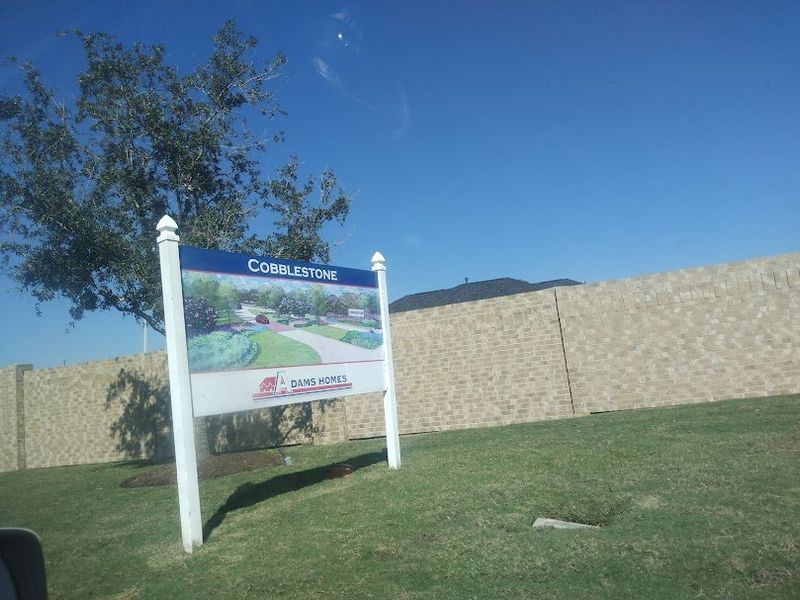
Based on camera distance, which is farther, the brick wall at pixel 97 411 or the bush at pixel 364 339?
the brick wall at pixel 97 411

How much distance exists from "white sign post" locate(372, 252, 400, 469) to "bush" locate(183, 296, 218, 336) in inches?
139

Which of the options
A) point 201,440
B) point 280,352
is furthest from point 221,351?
point 201,440

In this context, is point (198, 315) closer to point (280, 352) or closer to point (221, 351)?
point (221, 351)

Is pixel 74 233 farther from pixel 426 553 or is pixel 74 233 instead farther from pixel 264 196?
Result: pixel 426 553

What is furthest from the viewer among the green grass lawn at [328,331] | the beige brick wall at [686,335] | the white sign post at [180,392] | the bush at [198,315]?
the beige brick wall at [686,335]

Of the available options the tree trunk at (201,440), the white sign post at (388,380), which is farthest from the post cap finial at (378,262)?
the tree trunk at (201,440)

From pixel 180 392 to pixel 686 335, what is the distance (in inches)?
439

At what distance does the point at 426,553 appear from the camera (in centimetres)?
596

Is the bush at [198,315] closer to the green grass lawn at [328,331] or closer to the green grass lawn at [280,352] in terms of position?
the green grass lawn at [280,352]

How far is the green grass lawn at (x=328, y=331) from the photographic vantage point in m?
9.69

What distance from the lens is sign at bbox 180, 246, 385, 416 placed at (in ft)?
25.5

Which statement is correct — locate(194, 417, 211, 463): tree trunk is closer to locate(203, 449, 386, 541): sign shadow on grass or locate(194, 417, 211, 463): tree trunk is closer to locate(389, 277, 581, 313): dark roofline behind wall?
locate(203, 449, 386, 541): sign shadow on grass

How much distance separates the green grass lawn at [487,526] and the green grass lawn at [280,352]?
1791mm

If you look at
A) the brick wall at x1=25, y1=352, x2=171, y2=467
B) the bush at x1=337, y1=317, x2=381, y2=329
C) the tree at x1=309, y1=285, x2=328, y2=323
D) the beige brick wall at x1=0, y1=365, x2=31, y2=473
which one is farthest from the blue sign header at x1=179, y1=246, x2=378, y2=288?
the beige brick wall at x1=0, y1=365, x2=31, y2=473
